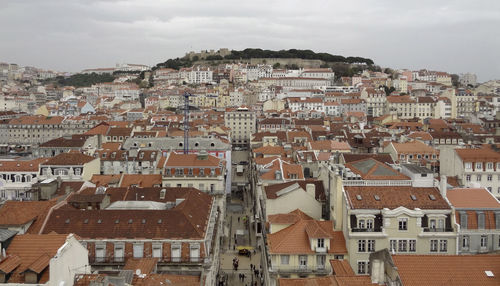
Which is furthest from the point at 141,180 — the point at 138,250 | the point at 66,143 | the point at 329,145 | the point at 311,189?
the point at 329,145

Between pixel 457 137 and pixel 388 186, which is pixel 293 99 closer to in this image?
pixel 457 137

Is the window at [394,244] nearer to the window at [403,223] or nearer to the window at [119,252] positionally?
the window at [403,223]


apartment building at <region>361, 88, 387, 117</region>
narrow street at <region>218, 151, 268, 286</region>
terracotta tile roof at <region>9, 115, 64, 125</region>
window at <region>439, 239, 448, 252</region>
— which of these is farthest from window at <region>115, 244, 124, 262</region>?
apartment building at <region>361, 88, 387, 117</region>

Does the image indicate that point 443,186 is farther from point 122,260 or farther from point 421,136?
point 421,136

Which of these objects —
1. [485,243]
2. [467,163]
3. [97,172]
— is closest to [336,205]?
[485,243]

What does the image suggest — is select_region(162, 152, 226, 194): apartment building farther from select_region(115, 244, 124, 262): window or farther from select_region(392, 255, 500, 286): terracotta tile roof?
select_region(392, 255, 500, 286): terracotta tile roof
